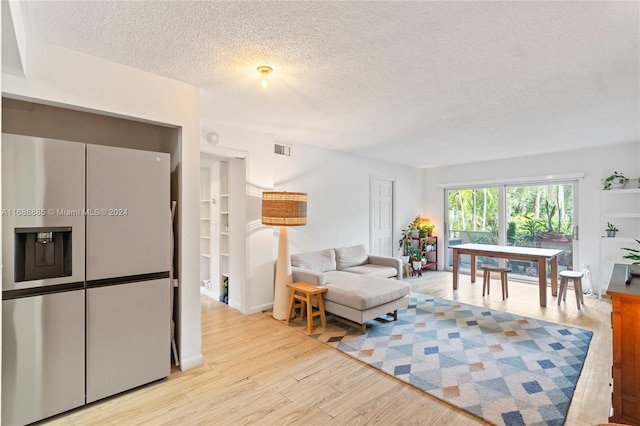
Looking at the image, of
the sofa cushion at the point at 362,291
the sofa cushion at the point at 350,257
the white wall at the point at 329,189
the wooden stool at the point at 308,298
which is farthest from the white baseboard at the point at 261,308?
the sofa cushion at the point at 350,257

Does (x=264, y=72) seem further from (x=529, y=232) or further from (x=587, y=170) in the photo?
(x=529, y=232)

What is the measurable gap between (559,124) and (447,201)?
134 inches

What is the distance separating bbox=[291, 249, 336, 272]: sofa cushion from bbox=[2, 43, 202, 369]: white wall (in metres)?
1.81

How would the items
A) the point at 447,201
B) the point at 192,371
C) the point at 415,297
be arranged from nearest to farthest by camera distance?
the point at 192,371
the point at 415,297
the point at 447,201

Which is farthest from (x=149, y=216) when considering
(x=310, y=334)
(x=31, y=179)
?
(x=310, y=334)

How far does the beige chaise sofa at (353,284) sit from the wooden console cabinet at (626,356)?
1958mm

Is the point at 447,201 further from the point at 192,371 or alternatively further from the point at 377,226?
the point at 192,371

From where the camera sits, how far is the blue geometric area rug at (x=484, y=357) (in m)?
2.20

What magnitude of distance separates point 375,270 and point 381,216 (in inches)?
70.9

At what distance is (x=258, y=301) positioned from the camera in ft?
13.6

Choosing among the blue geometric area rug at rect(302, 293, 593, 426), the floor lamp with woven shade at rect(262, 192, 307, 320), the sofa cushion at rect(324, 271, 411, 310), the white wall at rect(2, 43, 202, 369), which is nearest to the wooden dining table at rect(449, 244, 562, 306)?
the blue geometric area rug at rect(302, 293, 593, 426)

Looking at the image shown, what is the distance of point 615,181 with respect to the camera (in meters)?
4.83

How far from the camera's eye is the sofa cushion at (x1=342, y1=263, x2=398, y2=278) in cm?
465

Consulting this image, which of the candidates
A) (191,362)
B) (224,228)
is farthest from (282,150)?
(191,362)
